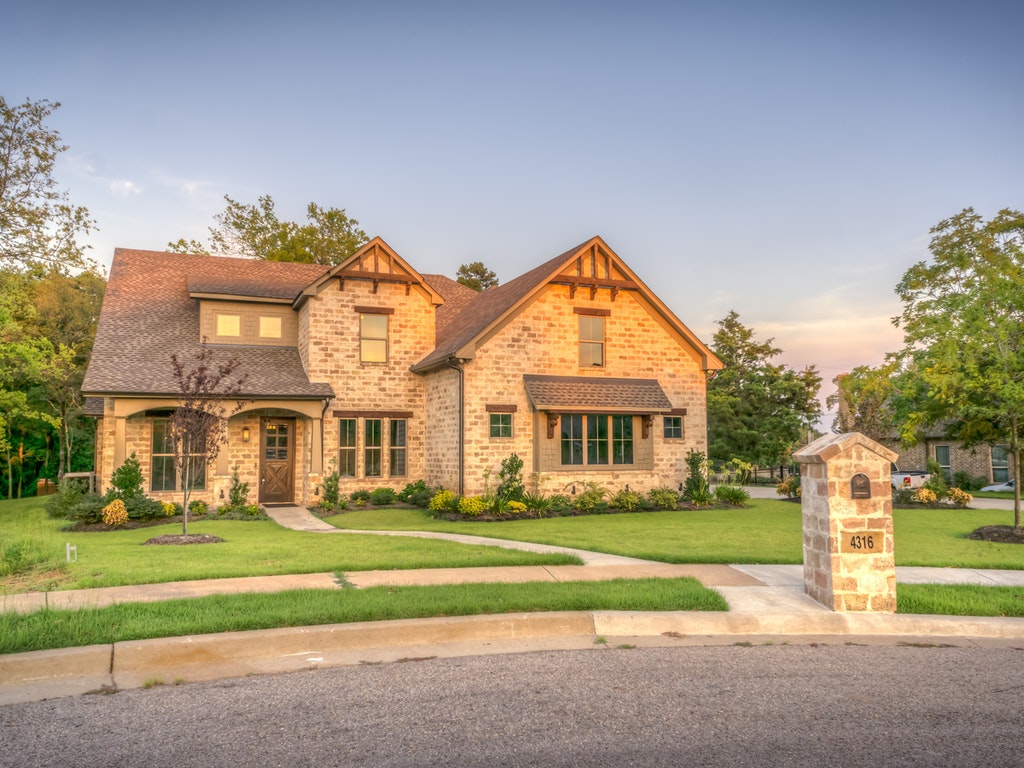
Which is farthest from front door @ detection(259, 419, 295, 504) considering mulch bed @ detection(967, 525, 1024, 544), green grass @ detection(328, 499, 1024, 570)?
mulch bed @ detection(967, 525, 1024, 544)

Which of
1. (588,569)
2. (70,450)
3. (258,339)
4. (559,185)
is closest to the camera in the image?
(588,569)

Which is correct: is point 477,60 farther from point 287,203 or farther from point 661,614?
point 287,203

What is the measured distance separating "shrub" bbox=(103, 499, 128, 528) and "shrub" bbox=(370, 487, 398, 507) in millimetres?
6570

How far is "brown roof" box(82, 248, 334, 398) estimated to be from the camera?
63.4ft

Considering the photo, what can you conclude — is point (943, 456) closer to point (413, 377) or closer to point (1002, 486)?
point (1002, 486)

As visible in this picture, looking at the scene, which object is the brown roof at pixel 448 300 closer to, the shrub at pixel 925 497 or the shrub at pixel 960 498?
the shrub at pixel 925 497

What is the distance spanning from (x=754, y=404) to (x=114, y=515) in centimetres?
2870

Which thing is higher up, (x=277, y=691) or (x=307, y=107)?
(x=307, y=107)

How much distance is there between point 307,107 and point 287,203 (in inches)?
838

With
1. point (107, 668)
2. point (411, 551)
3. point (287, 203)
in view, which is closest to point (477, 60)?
point (411, 551)

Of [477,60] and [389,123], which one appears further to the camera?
[389,123]

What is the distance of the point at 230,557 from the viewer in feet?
36.2

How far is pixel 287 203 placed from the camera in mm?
37188

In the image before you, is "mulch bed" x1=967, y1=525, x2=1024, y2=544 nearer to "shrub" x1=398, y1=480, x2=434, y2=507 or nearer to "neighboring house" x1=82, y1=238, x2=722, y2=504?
"neighboring house" x1=82, y1=238, x2=722, y2=504
